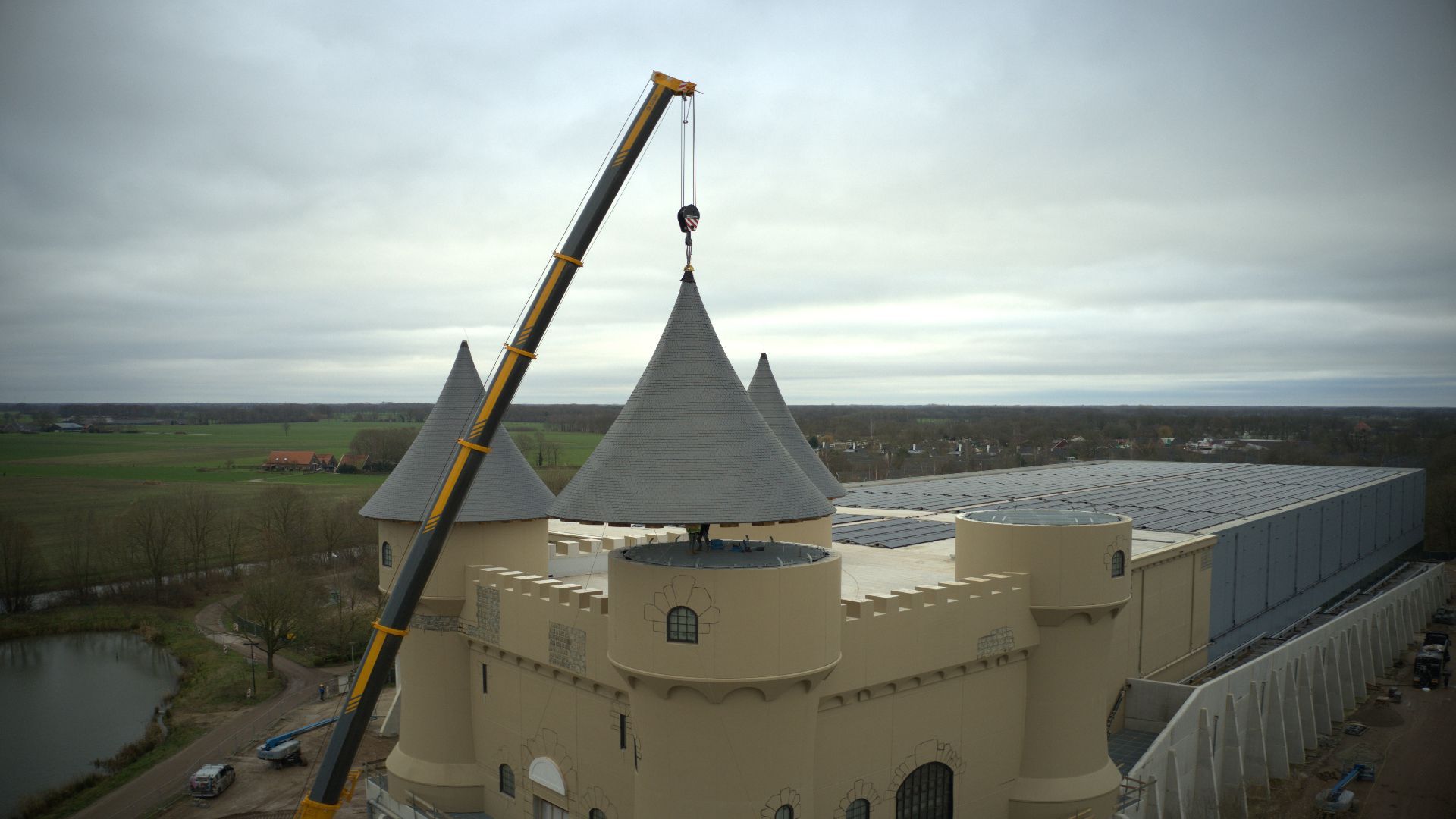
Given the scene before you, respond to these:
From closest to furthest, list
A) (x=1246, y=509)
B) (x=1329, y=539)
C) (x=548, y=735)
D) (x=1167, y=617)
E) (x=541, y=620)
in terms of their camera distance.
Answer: (x=541, y=620) < (x=548, y=735) < (x=1167, y=617) < (x=1246, y=509) < (x=1329, y=539)

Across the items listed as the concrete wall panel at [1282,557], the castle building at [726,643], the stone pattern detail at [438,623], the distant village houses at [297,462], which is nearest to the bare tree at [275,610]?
the castle building at [726,643]

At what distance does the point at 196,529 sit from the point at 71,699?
24829mm

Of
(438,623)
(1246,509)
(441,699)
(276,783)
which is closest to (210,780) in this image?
(276,783)

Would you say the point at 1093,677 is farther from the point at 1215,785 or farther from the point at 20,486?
the point at 20,486

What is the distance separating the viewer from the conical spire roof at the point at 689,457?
1395 centimetres

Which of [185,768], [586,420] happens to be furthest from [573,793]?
[586,420]

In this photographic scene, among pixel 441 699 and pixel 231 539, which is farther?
pixel 231 539

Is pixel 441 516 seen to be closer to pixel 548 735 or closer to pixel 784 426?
pixel 548 735

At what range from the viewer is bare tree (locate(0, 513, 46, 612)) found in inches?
2231

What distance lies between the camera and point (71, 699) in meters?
45.1

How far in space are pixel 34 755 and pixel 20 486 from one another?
32.0 metres

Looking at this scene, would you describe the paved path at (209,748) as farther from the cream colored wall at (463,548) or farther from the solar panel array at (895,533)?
the solar panel array at (895,533)

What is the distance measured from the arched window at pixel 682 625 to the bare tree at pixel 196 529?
66942 millimetres

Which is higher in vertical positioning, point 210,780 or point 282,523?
point 282,523
